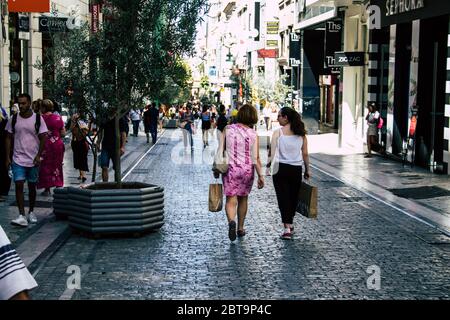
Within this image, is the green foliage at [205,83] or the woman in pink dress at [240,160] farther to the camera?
the green foliage at [205,83]

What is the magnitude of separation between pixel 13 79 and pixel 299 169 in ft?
58.1

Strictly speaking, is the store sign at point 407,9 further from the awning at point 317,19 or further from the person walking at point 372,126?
the awning at point 317,19

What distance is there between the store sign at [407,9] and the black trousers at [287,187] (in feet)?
33.0

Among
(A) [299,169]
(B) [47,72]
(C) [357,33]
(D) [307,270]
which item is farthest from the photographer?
(C) [357,33]

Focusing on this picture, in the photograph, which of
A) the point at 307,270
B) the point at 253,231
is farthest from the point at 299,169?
the point at 307,270

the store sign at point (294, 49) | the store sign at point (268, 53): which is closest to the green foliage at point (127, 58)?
the store sign at point (294, 49)

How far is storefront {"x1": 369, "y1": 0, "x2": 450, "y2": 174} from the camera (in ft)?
67.3

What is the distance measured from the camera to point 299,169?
10.5 meters

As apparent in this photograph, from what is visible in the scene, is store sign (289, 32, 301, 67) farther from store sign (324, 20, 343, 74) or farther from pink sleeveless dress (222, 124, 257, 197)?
pink sleeveless dress (222, 124, 257, 197)

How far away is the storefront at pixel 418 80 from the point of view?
20.5 meters

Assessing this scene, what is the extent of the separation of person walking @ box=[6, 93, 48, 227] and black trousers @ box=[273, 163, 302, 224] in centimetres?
329

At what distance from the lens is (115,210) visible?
10312 mm

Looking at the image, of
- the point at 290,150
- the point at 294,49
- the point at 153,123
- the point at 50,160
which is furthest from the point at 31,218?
the point at 294,49
